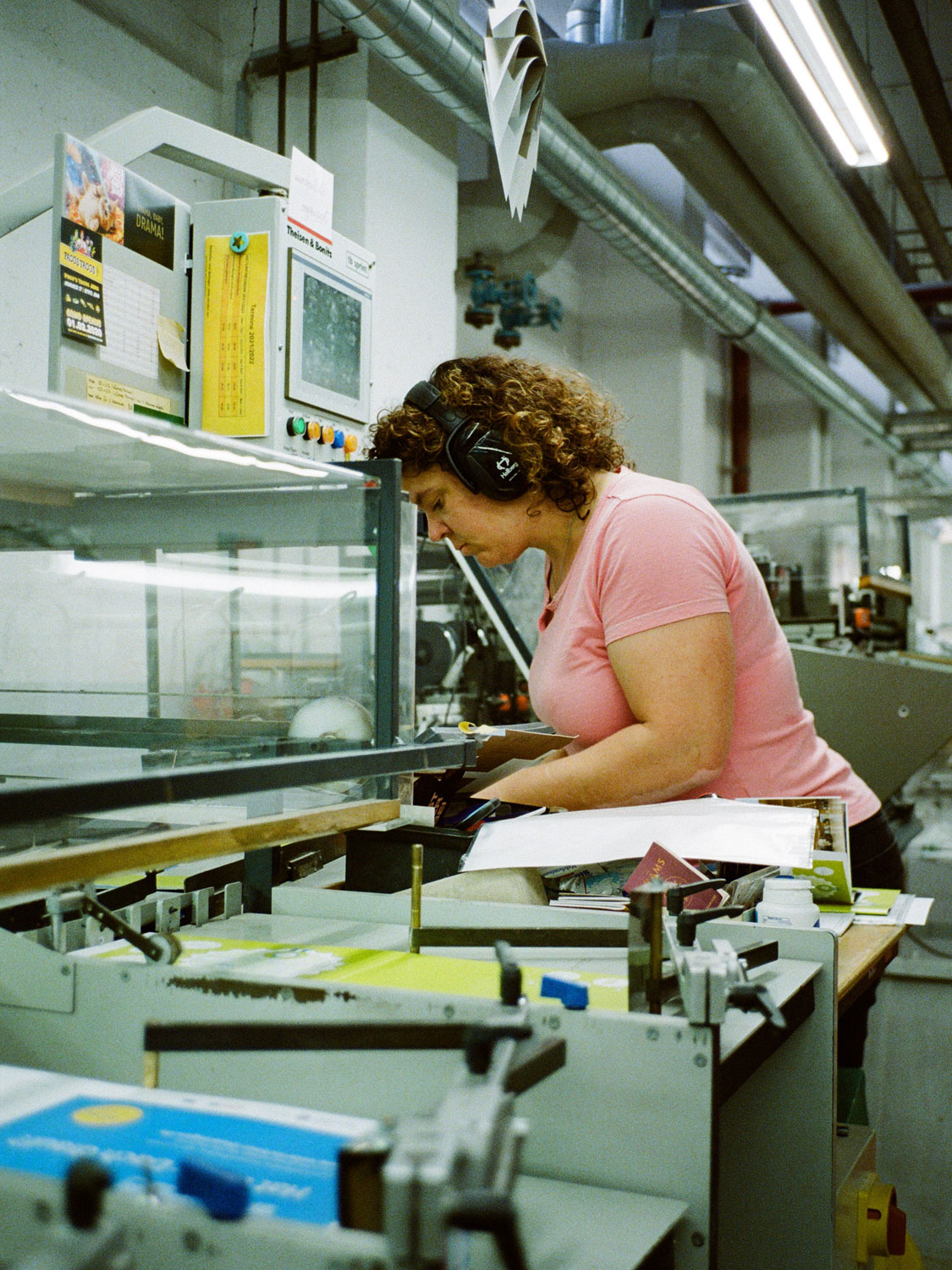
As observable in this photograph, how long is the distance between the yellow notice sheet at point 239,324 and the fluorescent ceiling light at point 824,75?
4.94ft

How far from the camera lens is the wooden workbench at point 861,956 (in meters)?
0.97

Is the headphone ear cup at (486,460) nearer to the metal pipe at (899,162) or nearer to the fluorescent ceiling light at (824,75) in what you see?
the fluorescent ceiling light at (824,75)

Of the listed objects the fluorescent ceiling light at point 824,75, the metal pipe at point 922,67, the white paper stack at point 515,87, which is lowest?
the white paper stack at point 515,87

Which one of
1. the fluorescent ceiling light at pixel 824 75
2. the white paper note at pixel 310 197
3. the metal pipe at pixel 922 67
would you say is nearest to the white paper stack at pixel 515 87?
the white paper note at pixel 310 197

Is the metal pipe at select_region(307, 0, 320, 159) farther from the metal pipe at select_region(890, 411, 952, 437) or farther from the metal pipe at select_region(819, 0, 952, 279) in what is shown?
the metal pipe at select_region(890, 411, 952, 437)

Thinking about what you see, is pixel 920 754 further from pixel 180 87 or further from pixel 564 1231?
pixel 180 87

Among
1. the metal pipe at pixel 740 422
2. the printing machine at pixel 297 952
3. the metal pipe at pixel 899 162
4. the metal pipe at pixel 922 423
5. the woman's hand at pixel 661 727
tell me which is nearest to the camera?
the printing machine at pixel 297 952

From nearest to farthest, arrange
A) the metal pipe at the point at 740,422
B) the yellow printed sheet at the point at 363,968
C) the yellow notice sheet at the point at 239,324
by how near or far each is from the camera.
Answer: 1. the yellow printed sheet at the point at 363,968
2. the yellow notice sheet at the point at 239,324
3. the metal pipe at the point at 740,422

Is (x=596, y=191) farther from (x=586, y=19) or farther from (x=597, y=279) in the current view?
(x=597, y=279)

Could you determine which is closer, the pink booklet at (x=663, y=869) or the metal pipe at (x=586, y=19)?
the pink booklet at (x=663, y=869)

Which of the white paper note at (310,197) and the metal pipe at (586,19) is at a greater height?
the metal pipe at (586,19)

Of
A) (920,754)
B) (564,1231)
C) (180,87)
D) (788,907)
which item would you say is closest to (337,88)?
(180,87)

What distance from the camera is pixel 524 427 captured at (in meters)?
1.23

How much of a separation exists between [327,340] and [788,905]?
108 centimetres
